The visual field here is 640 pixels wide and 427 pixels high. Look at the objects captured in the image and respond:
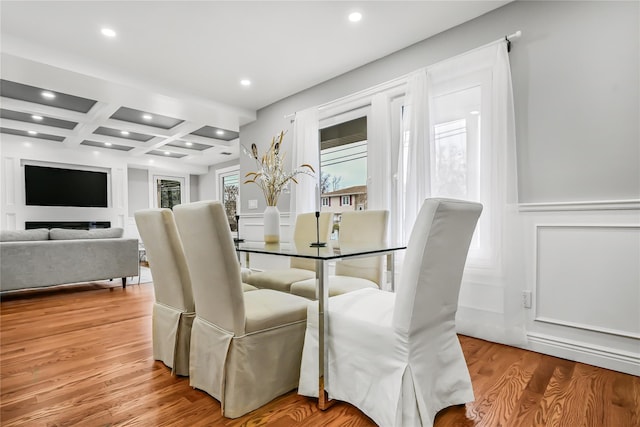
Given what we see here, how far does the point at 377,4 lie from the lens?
8.15 feet

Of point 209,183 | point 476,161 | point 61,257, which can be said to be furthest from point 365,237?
point 209,183

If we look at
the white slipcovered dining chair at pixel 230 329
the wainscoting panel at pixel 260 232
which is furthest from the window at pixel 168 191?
the white slipcovered dining chair at pixel 230 329

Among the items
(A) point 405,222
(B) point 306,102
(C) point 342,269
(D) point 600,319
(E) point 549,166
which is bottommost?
(D) point 600,319

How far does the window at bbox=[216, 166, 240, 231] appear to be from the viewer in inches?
Result: 326

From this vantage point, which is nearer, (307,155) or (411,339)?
(411,339)

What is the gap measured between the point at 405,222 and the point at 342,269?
0.72 metres

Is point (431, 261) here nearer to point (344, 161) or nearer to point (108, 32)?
point (344, 161)

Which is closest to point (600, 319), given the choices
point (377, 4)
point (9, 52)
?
point (377, 4)

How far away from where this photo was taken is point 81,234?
437cm

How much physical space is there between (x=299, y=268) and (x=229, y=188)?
19.6ft

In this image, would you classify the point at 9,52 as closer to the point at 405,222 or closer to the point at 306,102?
the point at 306,102

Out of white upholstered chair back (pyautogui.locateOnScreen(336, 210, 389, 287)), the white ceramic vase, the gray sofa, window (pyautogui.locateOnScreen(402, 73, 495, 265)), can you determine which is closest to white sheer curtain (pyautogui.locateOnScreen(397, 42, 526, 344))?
window (pyautogui.locateOnScreen(402, 73, 495, 265))

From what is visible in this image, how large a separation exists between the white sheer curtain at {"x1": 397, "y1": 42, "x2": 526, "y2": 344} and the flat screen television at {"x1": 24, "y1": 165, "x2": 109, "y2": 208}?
7.12m

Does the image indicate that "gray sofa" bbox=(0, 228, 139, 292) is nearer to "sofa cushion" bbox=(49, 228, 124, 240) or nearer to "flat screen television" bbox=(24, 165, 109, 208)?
"sofa cushion" bbox=(49, 228, 124, 240)
